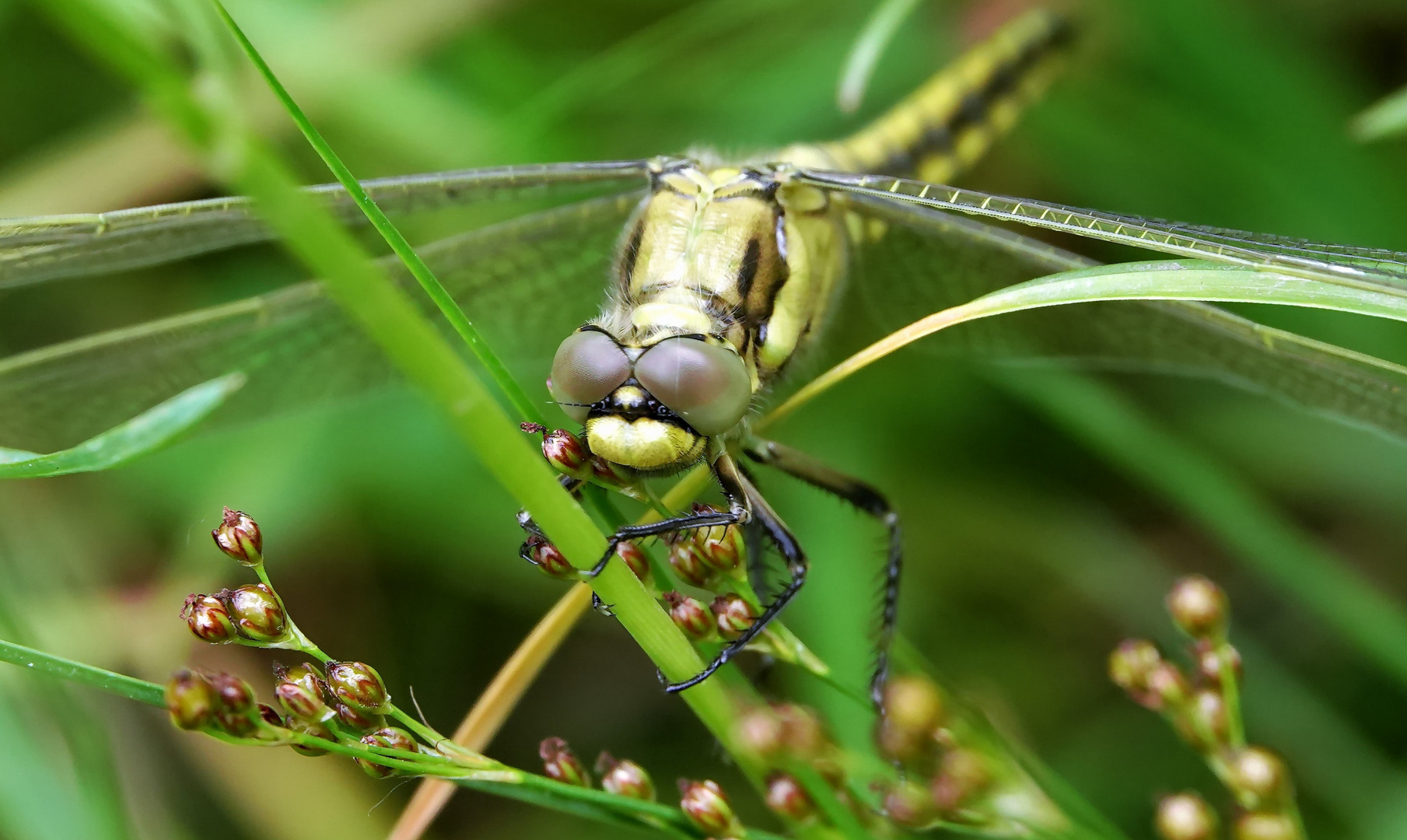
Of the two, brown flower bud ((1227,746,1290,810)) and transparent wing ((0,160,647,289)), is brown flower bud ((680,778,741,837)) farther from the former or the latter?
transparent wing ((0,160,647,289))

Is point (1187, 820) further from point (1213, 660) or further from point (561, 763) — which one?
point (561, 763)

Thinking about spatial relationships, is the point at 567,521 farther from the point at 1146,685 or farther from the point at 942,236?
the point at 942,236

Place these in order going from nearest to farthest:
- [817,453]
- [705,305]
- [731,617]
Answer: [731,617], [705,305], [817,453]

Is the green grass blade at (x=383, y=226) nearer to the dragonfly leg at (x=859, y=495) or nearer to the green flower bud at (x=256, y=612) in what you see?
the green flower bud at (x=256, y=612)

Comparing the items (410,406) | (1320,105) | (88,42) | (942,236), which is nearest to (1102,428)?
(942,236)

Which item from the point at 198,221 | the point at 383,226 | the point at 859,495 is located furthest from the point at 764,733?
the point at 198,221

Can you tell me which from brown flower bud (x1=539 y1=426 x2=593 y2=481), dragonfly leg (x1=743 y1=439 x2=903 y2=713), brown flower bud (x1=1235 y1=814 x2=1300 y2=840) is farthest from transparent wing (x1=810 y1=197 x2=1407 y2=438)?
brown flower bud (x1=539 y1=426 x2=593 y2=481)
